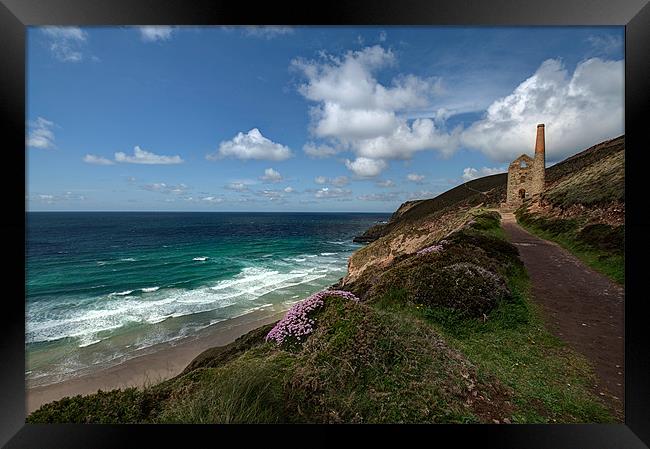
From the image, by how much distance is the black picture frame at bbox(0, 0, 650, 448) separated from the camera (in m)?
1.98

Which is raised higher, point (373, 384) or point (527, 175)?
point (527, 175)

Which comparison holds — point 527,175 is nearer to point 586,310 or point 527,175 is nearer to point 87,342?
point 586,310

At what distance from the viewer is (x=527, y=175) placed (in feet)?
64.5

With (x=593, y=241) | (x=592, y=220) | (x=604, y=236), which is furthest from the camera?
(x=592, y=220)

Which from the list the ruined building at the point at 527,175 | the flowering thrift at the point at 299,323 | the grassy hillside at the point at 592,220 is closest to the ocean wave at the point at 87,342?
the flowering thrift at the point at 299,323

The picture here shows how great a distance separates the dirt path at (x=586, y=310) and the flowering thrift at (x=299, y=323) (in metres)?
3.15

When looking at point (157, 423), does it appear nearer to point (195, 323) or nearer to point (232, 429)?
point (232, 429)

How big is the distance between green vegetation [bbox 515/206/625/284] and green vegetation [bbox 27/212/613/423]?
425 centimetres

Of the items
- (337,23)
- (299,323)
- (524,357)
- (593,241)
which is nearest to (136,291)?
(299,323)

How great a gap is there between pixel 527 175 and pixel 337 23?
2400cm

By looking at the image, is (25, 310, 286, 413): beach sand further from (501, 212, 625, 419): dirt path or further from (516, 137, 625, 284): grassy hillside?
(516, 137, 625, 284): grassy hillside

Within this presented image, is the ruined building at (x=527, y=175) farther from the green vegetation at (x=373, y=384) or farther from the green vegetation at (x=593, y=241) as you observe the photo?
the green vegetation at (x=373, y=384)

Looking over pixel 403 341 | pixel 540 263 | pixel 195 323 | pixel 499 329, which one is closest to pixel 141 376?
pixel 195 323

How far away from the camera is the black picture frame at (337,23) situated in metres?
1.98
